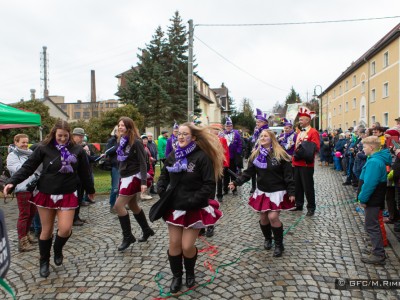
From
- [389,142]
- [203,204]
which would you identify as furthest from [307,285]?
[389,142]

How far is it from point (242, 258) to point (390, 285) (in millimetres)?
1783

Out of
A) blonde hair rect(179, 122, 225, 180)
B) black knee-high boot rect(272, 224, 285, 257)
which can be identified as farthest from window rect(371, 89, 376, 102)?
blonde hair rect(179, 122, 225, 180)

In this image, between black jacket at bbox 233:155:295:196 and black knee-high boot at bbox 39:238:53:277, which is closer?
black knee-high boot at bbox 39:238:53:277

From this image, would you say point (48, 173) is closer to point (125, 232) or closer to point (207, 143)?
point (125, 232)

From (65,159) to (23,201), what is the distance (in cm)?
171

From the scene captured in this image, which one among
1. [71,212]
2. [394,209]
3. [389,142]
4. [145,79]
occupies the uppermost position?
[145,79]

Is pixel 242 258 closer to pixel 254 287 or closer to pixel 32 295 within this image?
pixel 254 287

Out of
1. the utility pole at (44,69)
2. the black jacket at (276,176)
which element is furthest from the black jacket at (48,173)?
the utility pole at (44,69)

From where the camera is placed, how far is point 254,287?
374 cm

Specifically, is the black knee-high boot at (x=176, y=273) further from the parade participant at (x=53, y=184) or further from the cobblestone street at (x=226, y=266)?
the parade participant at (x=53, y=184)

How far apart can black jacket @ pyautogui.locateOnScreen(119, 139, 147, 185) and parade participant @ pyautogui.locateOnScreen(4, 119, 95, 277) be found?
844 millimetres

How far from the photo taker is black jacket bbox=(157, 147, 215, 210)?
3524 millimetres

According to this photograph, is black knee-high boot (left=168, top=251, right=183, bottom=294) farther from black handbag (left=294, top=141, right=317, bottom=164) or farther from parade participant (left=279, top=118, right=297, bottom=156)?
parade participant (left=279, top=118, right=297, bottom=156)

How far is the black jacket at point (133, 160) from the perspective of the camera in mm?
5008
